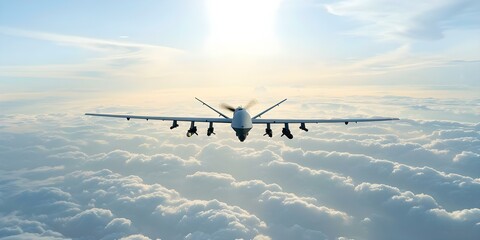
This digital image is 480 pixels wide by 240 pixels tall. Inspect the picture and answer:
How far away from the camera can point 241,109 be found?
38.4 metres

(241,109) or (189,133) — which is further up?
(241,109)

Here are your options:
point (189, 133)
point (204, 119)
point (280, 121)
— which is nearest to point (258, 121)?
point (280, 121)

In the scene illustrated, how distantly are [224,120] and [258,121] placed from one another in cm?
496

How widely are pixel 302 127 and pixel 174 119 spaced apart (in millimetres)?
20199

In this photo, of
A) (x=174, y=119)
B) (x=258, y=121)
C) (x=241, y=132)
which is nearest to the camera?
(x=241, y=132)

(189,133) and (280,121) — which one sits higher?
(280,121)

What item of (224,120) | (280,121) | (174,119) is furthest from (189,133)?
(280,121)

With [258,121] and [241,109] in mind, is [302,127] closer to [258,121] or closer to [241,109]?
[258,121]

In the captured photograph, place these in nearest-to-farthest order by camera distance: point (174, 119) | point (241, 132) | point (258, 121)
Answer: point (241, 132) → point (258, 121) → point (174, 119)

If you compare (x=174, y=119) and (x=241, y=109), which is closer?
(x=241, y=109)

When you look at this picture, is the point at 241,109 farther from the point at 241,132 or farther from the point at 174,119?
the point at 174,119

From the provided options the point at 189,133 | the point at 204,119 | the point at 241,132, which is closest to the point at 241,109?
the point at 241,132

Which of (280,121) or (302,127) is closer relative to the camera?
(280,121)

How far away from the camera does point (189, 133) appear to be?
1777 inches
